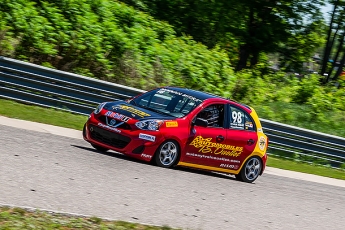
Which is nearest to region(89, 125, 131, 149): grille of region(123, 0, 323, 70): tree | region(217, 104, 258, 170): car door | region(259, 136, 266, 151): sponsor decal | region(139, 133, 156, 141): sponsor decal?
region(139, 133, 156, 141): sponsor decal

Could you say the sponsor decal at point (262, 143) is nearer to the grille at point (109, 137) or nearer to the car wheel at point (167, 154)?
the car wheel at point (167, 154)

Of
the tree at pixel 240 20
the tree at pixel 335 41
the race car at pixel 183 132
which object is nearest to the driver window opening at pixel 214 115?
the race car at pixel 183 132

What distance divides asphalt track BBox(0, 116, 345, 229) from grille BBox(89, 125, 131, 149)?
0.82ft

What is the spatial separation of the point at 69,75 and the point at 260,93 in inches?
346

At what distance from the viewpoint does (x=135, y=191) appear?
370 inches

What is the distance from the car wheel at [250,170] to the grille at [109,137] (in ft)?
9.03

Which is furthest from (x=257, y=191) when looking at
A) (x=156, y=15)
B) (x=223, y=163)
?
(x=156, y=15)

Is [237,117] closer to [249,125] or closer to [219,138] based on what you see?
[249,125]

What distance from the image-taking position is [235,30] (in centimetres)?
3269

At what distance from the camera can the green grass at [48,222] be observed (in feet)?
21.3

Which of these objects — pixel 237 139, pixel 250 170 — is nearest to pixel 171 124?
pixel 237 139

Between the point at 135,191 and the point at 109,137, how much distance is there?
259 cm

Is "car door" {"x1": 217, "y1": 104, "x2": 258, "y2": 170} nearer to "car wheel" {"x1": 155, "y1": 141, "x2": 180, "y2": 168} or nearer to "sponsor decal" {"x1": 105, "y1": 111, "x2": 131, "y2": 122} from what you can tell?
"car wheel" {"x1": 155, "y1": 141, "x2": 180, "y2": 168}

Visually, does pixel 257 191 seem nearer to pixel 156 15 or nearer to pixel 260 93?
pixel 260 93
